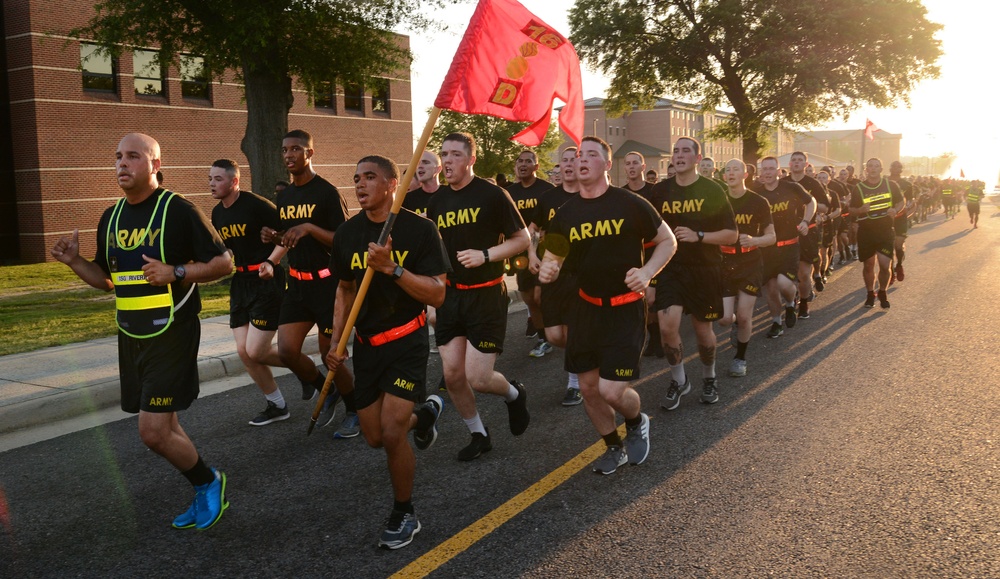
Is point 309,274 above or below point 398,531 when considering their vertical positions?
above

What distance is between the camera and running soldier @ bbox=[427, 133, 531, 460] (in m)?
5.70

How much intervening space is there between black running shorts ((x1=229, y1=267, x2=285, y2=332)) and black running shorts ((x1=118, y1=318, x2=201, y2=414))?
2.10 meters

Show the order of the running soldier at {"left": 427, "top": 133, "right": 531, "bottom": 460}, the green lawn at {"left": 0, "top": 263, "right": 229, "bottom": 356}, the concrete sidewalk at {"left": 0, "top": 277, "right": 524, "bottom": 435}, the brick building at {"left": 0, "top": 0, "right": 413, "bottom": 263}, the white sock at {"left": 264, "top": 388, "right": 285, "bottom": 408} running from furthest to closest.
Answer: the brick building at {"left": 0, "top": 0, "right": 413, "bottom": 263} < the green lawn at {"left": 0, "top": 263, "right": 229, "bottom": 356} < the concrete sidewalk at {"left": 0, "top": 277, "right": 524, "bottom": 435} < the white sock at {"left": 264, "top": 388, "right": 285, "bottom": 408} < the running soldier at {"left": 427, "top": 133, "right": 531, "bottom": 460}

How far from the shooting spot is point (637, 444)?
5.42 metres

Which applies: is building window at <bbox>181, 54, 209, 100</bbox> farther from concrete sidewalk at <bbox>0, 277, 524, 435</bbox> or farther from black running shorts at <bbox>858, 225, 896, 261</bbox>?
black running shorts at <bbox>858, 225, 896, 261</bbox>

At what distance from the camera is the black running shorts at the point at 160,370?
4.31 metres

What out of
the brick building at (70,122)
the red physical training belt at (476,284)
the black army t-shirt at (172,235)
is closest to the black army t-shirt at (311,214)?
the red physical training belt at (476,284)

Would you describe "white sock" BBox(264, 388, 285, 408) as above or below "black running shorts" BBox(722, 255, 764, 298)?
below

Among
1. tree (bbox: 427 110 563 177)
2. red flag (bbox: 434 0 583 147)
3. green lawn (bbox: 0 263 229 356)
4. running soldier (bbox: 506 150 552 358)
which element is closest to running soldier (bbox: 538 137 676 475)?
red flag (bbox: 434 0 583 147)

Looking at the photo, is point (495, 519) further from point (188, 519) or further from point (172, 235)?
point (172, 235)

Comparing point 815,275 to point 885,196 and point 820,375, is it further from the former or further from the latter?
point 820,375

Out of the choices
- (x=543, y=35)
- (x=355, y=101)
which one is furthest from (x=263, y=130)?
(x=355, y=101)

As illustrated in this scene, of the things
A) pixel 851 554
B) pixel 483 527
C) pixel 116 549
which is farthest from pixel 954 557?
pixel 116 549

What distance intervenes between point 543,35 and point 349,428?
3201 millimetres
